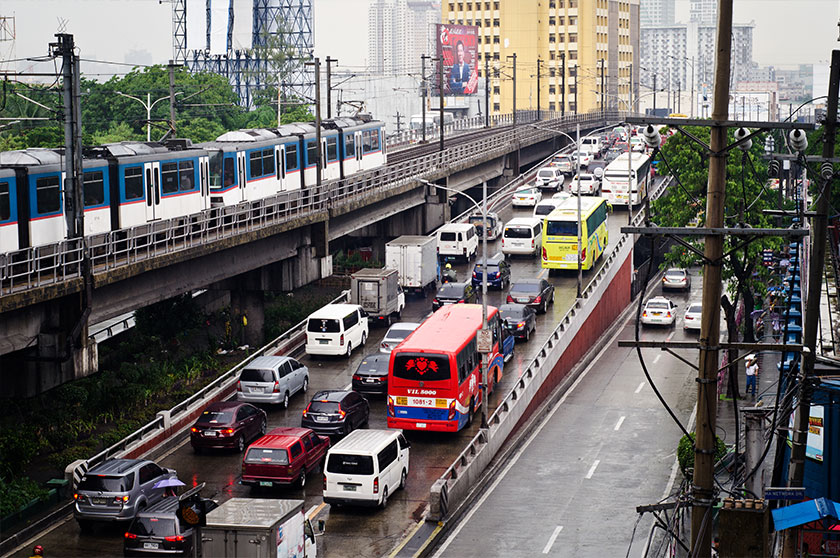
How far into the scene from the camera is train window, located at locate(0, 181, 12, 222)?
33250mm

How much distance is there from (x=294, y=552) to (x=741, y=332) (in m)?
30.1

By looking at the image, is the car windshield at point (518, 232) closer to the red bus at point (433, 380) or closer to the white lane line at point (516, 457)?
the white lane line at point (516, 457)

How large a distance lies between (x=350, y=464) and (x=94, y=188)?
13274 mm

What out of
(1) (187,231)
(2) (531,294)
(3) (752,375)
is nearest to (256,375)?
(1) (187,231)

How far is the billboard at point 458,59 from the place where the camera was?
150375mm

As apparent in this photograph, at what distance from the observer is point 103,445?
37156 mm

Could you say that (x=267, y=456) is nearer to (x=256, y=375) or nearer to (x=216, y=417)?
(x=216, y=417)

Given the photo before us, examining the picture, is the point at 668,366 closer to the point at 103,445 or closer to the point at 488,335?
the point at 488,335

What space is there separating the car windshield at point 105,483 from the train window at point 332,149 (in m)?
33.0

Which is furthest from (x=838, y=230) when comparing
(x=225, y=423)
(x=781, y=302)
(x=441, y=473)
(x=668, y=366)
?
(x=225, y=423)

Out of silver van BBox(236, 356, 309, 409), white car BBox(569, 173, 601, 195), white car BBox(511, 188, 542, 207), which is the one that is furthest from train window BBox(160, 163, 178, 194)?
white car BBox(569, 173, 601, 195)

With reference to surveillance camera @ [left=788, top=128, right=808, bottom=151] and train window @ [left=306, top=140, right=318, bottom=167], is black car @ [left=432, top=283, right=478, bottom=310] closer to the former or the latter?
train window @ [left=306, top=140, right=318, bottom=167]

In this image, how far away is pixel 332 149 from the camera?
6184cm

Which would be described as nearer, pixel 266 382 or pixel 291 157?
pixel 266 382
